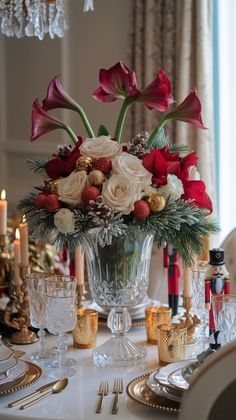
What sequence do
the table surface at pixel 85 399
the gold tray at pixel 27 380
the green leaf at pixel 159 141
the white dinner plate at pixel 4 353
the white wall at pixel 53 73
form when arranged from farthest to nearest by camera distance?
the white wall at pixel 53 73 < the green leaf at pixel 159 141 < the white dinner plate at pixel 4 353 < the gold tray at pixel 27 380 < the table surface at pixel 85 399

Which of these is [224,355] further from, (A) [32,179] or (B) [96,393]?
(A) [32,179]

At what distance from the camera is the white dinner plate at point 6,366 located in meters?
1.78

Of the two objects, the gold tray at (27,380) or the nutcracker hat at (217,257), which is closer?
the gold tray at (27,380)

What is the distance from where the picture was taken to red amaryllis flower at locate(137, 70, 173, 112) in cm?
195

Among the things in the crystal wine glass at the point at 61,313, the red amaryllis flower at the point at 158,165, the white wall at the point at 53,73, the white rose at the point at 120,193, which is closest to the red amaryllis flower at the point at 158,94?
the red amaryllis flower at the point at 158,165

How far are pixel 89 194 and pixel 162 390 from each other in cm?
48

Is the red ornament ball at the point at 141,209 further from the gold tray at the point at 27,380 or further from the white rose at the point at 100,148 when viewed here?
the gold tray at the point at 27,380

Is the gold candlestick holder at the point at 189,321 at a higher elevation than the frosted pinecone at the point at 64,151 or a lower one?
lower

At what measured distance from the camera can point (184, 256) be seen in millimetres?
2008

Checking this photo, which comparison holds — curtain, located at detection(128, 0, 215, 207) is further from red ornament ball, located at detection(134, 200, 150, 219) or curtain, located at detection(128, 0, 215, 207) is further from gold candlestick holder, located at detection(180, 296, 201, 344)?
red ornament ball, located at detection(134, 200, 150, 219)

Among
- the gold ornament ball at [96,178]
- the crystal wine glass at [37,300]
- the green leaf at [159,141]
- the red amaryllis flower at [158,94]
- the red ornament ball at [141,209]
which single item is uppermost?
the red amaryllis flower at [158,94]

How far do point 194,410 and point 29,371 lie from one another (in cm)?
64

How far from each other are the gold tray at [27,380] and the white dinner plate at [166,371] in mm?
285

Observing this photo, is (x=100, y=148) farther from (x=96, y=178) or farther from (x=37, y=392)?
(x=37, y=392)
